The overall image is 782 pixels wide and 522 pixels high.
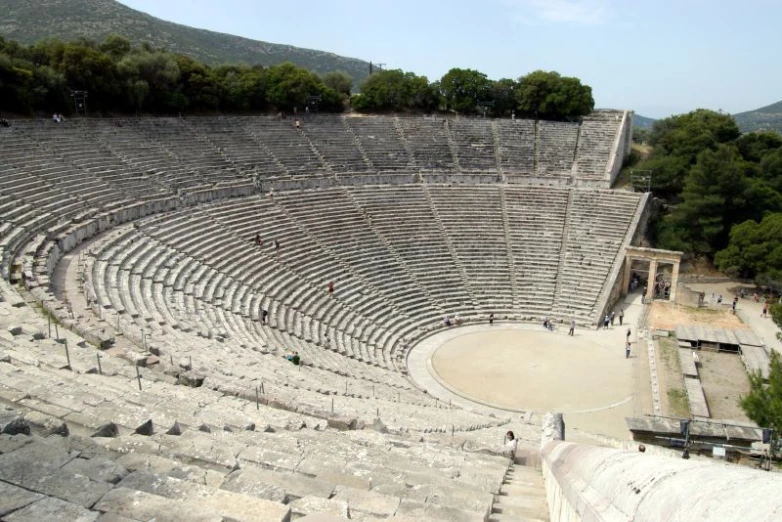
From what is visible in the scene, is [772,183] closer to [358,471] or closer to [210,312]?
[210,312]

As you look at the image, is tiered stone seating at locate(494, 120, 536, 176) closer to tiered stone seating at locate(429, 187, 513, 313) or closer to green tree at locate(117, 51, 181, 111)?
tiered stone seating at locate(429, 187, 513, 313)

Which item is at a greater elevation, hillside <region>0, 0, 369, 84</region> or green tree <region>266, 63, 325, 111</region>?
hillside <region>0, 0, 369, 84</region>

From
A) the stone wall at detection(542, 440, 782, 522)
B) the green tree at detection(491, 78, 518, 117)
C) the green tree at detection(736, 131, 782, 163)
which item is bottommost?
the stone wall at detection(542, 440, 782, 522)

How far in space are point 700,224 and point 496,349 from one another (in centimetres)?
1607

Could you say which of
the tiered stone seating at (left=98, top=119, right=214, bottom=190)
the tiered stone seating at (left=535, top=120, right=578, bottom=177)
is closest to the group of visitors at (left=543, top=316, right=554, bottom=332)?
the tiered stone seating at (left=535, top=120, right=578, bottom=177)

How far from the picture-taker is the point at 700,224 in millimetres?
30719

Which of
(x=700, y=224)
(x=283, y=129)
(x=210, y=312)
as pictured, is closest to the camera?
(x=210, y=312)

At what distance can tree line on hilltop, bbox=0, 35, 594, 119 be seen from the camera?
2775 cm

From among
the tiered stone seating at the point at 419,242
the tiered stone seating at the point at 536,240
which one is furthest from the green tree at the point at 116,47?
the tiered stone seating at the point at 536,240

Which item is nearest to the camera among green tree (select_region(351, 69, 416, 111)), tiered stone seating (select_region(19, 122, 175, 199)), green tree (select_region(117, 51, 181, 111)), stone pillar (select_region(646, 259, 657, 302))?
tiered stone seating (select_region(19, 122, 175, 199))

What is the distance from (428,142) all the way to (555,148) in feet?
24.9

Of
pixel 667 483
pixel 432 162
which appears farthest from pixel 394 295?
pixel 667 483

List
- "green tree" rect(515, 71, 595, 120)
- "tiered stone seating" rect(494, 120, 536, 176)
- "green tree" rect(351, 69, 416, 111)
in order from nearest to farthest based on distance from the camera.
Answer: "tiered stone seating" rect(494, 120, 536, 176), "green tree" rect(515, 71, 595, 120), "green tree" rect(351, 69, 416, 111)

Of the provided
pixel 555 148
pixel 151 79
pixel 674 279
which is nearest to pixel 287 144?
pixel 151 79
